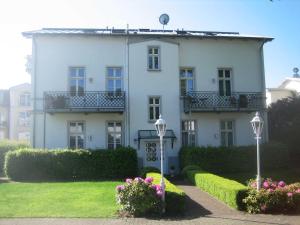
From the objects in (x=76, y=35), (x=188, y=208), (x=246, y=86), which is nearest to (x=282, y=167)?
(x=246, y=86)

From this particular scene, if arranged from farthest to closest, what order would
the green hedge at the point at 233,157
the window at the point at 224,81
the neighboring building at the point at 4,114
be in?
the neighboring building at the point at 4,114
the window at the point at 224,81
the green hedge at the point at 233,157

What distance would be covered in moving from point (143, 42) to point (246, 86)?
7.91m

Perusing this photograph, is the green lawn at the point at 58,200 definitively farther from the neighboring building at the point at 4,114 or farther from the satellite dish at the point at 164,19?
the neighboring building at the point at 4,114

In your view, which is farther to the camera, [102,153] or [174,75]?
[174,75]

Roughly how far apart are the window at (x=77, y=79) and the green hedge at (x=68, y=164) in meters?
5.31

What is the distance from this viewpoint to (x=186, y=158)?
75.5 ft

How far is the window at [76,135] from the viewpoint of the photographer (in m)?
24.5

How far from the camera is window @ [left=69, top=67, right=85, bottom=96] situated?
81.7ft

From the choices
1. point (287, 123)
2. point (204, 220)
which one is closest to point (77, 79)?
point (287, 123)

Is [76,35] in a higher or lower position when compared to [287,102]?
higher

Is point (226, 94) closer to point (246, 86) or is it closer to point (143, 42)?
point (246, 86)

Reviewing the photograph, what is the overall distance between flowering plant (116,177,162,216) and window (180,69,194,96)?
14.1m

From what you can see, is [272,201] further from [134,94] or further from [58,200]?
[134,94]

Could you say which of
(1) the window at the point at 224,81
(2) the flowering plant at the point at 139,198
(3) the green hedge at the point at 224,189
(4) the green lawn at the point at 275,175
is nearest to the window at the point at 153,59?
(1) the window at the point at 224,81
